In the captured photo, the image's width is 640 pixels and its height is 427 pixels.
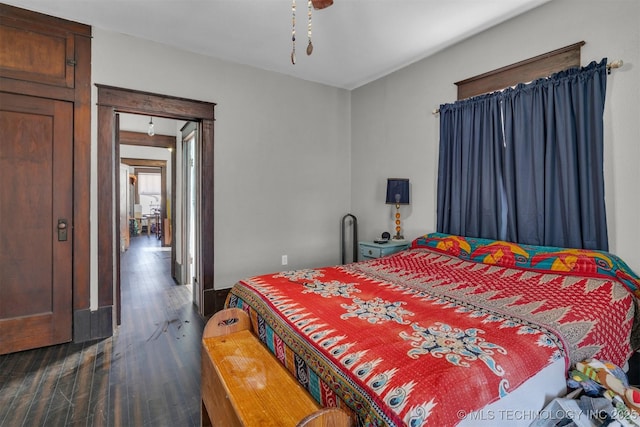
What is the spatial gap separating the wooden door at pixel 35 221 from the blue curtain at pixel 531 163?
11.2ft

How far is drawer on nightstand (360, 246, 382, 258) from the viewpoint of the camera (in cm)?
349

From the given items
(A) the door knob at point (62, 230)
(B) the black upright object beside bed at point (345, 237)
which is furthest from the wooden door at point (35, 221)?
(B) the black upright object beside bed at point (345, 237)

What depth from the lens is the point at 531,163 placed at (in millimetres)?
2598

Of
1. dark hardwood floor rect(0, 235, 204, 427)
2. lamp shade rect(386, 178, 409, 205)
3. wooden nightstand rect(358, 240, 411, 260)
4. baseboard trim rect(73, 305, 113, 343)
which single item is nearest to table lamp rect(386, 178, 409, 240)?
lamp shade rect(386, 178, 409, 205)

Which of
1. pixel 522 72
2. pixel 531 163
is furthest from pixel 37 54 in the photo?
pixel 531 163

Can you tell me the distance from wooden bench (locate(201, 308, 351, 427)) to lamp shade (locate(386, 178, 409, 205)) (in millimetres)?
2215

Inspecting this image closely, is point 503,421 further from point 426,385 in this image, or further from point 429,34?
point 429,34

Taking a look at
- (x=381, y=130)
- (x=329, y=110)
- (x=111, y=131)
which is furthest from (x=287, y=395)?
(x=329, y=110)

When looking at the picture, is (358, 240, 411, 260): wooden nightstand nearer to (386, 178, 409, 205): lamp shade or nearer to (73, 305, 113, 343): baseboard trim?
(386, 178, 409, 205): lamp shade

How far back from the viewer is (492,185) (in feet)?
9.36

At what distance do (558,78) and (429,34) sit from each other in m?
1.14

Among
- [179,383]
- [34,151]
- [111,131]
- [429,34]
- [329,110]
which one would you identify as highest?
[429,34]

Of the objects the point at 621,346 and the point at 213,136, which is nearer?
the point at 621,346

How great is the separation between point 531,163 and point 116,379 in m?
3.42
